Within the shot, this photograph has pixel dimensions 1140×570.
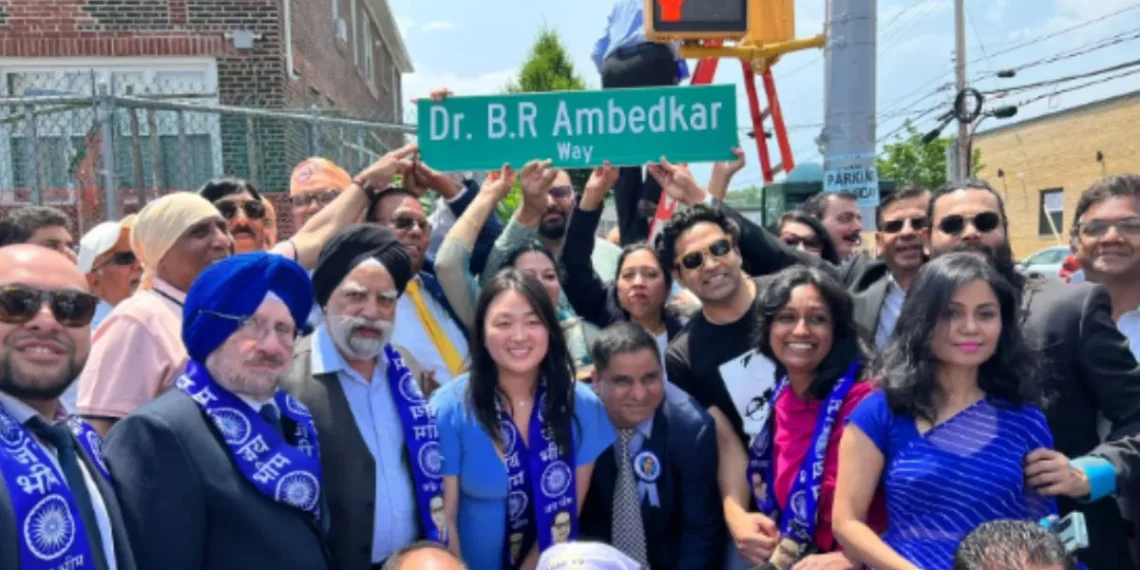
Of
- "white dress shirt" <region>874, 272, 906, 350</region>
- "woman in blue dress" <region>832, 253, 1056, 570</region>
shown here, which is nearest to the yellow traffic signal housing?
"white dress shirt" <region>874, 272, 906, 350</region>

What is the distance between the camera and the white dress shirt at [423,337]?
161 inches

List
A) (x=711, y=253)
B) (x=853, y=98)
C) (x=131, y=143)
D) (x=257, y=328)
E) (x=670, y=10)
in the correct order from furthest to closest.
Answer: (x=131, y=143) < (x=670, y=10) < (x=853, y=98) < (x=711, y=253) < (x=257, y=328)

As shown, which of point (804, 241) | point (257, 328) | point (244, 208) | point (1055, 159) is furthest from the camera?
point (1055, 159)

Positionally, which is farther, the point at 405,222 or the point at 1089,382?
the point at 405,222

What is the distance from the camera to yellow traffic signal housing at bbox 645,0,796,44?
5.86 m

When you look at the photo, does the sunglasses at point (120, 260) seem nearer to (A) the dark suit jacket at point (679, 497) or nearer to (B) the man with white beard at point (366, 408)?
(B) the man with white beard at point (366, 408)

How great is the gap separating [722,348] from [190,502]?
2076 millimetres

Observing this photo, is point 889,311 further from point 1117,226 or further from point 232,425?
point 232,425

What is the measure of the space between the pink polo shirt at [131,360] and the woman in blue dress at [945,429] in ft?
6.91

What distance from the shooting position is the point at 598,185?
4371 millimetres

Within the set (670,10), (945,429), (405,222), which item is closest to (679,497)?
(945,429)

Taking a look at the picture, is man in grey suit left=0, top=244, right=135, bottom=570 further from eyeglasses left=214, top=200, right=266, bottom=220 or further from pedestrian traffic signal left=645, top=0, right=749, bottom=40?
Answer: pedestrian traffic signal left=645, top=0, right=749, bottom=40

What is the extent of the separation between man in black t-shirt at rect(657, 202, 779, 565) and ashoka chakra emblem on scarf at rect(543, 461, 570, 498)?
619 mm

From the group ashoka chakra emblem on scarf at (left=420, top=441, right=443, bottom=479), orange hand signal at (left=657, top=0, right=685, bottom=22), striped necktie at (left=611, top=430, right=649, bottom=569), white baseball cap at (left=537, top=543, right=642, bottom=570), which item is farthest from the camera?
orange hand signal at (left=657, top=0, right=685, bottom=22)
